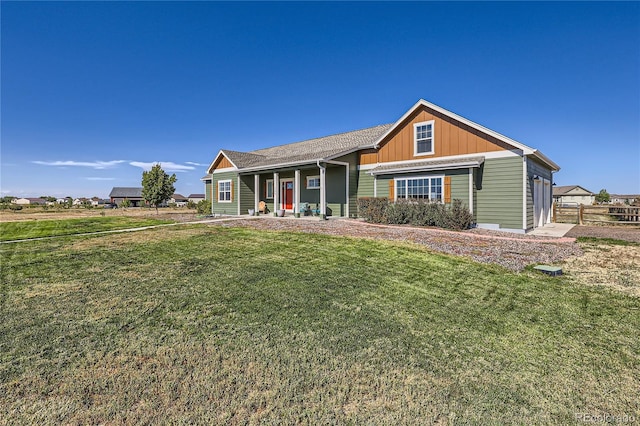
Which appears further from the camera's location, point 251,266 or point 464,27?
point 464,27

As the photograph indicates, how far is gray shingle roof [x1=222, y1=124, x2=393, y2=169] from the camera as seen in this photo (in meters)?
17.5

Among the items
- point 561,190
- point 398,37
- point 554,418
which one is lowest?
point 554,418

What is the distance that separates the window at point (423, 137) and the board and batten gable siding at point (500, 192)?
107 inches

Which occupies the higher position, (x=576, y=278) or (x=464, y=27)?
(x=464, y=27)

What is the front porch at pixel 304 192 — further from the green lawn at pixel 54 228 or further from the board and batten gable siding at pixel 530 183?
the board and batten gable siding at pixel 530 183

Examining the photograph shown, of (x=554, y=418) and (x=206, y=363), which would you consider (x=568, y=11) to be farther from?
(x=206, y=363)

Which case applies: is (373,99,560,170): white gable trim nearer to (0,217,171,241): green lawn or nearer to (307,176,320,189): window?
(307,176,320,189): window

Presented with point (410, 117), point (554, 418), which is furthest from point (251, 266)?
point (410, 117)

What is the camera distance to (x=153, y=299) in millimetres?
4141

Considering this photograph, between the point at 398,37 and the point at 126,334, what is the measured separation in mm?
18337

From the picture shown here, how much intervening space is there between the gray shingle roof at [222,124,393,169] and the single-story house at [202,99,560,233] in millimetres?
149

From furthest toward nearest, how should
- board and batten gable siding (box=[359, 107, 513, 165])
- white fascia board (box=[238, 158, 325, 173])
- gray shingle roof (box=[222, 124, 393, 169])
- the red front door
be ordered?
1. the red front door
2. gray shingle roof (box=[222, 124, 393, 169])
3. white fascia board (box=[238, 158, 325, 173])
4. board and batten gable siding (box=[359, 107, 513, 165])

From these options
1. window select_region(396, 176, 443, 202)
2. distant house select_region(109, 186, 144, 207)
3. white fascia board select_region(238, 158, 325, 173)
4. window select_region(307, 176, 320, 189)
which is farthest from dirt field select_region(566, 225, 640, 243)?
distant house select_region(109, 186, 144, 207)

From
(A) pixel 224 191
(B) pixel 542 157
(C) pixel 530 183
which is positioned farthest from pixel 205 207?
(B) pixel 542 157
